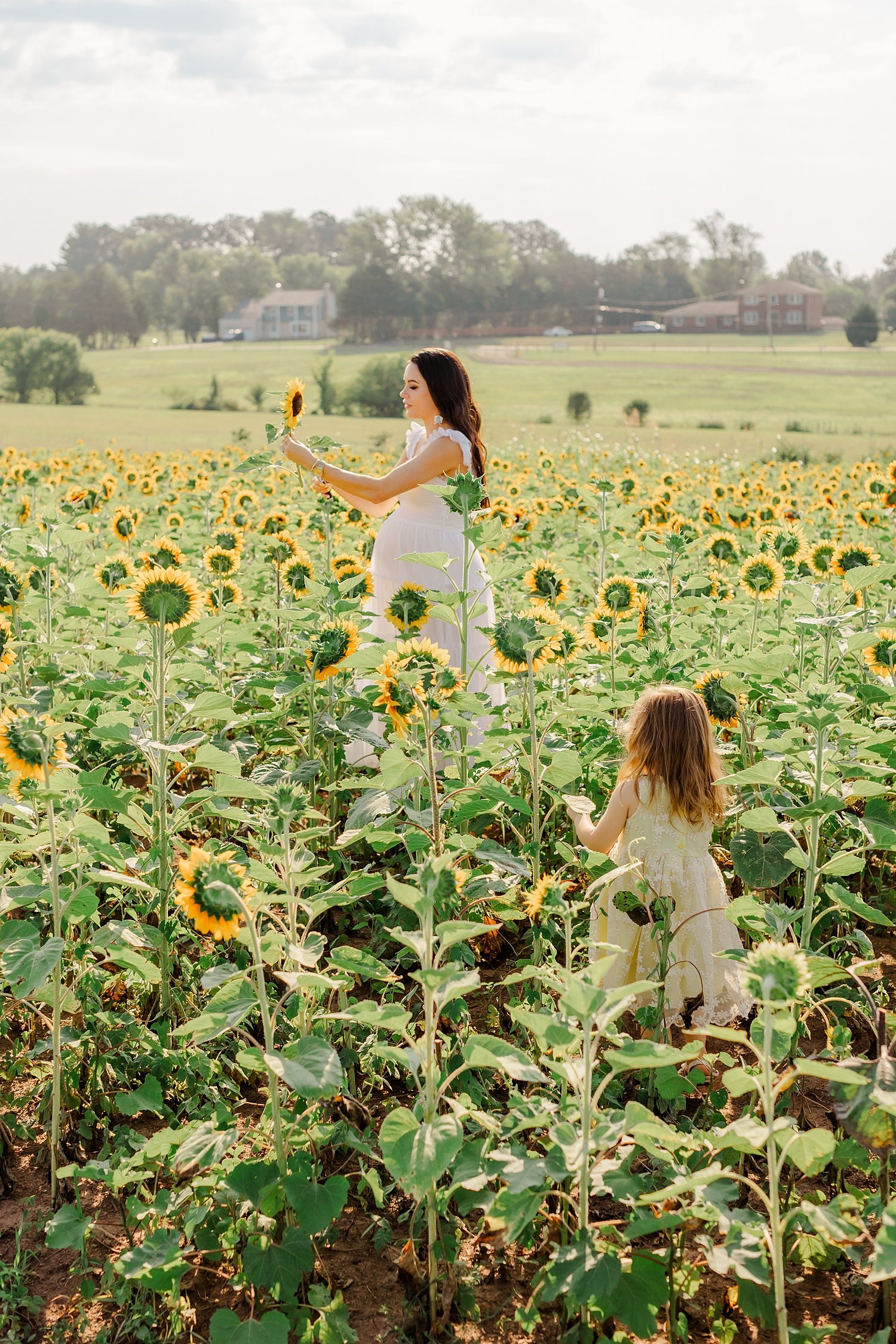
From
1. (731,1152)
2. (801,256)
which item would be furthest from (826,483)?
(801,256)

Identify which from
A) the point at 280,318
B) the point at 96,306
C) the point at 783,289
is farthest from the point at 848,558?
the point at 280,318

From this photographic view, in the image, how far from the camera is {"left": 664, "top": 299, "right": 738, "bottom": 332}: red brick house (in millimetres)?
92750

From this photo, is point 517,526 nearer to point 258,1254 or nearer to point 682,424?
point 258,1254

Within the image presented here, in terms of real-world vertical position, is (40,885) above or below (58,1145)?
above

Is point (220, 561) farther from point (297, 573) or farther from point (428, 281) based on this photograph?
point (428, 281)

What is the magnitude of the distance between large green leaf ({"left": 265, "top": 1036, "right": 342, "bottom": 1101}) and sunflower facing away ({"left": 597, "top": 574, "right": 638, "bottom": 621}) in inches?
86.2

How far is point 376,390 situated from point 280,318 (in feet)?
230

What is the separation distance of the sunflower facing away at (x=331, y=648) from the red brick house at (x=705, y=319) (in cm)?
9483

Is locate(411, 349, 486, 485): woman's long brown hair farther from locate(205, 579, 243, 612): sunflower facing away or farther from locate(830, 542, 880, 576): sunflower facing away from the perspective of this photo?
locate(830, 542, 880, 576): sunflower facing away

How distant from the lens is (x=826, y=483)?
10.5 m

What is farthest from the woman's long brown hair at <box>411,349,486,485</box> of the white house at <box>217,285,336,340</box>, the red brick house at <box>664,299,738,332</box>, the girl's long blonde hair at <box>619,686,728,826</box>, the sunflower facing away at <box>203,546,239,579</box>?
the white house at <box>217,285,336,340</box>

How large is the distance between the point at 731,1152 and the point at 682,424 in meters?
31.0

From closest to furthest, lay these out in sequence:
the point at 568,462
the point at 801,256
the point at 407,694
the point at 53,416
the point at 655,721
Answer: the point at 407,694, the point at 655,721, the point at 568,462, the point at 53,416, the point at 801,256

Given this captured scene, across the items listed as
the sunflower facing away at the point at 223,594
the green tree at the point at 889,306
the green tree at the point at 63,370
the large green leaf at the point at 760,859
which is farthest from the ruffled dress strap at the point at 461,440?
the green tree at the point at 889,306
